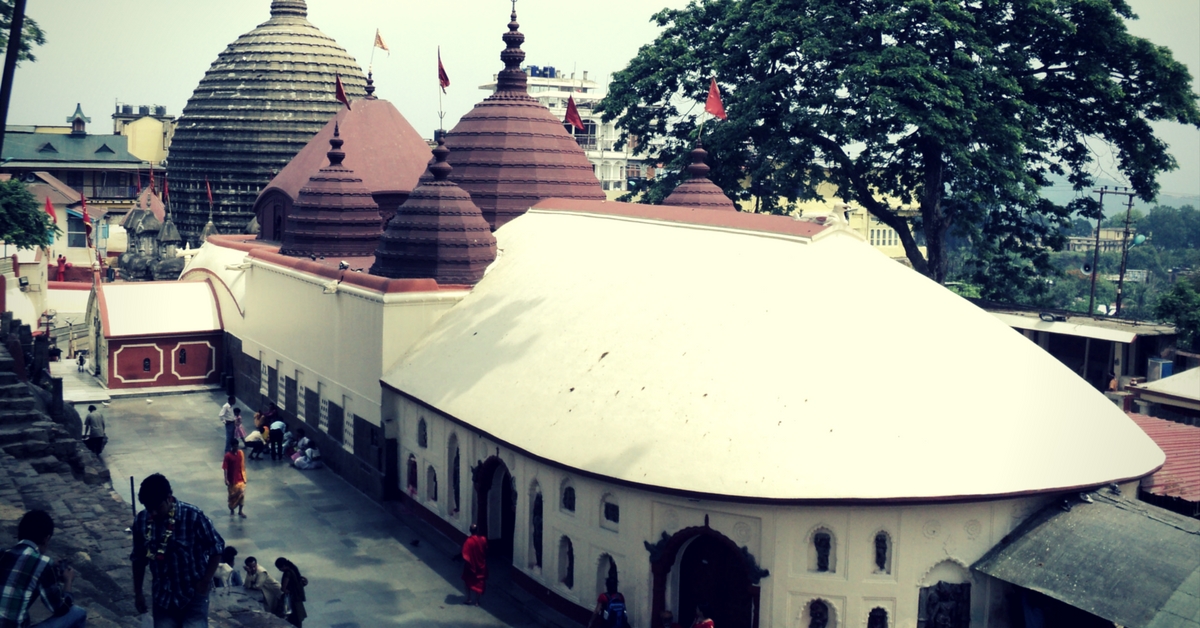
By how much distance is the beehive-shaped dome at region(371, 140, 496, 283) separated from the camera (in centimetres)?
2689

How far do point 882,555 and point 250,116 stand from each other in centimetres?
4128

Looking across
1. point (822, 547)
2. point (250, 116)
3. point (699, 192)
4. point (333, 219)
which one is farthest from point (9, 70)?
point (250, 116)

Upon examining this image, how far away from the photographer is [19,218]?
133 feet

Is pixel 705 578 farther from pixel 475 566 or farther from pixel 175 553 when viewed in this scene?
pixel 175 553

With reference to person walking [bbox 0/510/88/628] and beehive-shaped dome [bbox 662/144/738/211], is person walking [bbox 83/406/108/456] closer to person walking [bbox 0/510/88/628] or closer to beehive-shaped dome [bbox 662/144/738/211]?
beehive-shaped dome [bbox 662/144/738/211]

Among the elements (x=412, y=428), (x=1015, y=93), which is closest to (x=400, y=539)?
(x=412, y=428)

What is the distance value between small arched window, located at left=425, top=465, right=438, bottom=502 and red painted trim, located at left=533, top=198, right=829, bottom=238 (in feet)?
22.6

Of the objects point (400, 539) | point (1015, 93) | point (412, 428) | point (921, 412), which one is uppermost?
point (1015, 93)

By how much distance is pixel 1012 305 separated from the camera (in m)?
37.9

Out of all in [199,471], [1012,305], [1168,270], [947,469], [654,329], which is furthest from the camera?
[1168,270]

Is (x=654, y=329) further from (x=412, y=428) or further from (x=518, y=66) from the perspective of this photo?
(x=518, y=66)

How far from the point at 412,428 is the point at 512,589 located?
5.40 meters

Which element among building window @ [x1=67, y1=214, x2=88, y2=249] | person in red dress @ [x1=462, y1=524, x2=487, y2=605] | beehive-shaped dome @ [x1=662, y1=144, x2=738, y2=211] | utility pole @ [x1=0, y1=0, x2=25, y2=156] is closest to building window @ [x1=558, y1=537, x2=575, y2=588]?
person in red dress @ [x1=462, y1=524, x2=487, y2=605]

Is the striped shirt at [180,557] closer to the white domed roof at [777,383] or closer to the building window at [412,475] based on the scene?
the white domed roof at [777,383]
